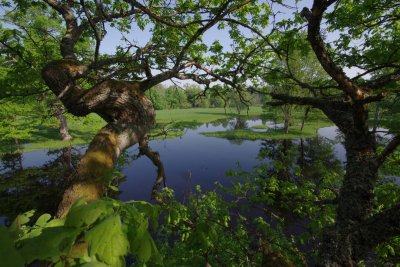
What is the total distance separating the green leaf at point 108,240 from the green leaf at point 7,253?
0.21 metres

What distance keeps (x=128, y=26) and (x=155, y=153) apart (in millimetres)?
4553

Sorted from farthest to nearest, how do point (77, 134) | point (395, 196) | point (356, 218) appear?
1. point (77, 134)
2. point (395, 196)
3. point (356, 218)

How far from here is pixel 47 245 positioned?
0.82 meters

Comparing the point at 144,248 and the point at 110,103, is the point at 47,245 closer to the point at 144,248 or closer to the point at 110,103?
the point at 144,248

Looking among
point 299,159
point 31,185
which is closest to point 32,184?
point 31,185

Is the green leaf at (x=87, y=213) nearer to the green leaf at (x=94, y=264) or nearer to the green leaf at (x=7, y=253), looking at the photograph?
the green leaf at (x=94, y=264)

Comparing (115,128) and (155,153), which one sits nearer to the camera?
(115,128)

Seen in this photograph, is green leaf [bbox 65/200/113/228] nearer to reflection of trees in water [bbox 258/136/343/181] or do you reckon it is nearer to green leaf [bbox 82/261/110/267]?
green leaf [bbox 82/261/110/267]

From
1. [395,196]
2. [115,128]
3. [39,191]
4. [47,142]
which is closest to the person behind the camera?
[115,128]

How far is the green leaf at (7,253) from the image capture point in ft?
2.19

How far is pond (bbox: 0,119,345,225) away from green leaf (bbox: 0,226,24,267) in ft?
38.1

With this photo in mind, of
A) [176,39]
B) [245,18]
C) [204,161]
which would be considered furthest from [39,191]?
[245,18]

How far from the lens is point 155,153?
13.0ft

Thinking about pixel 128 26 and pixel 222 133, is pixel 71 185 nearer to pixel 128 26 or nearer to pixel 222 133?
pixel 128 26
